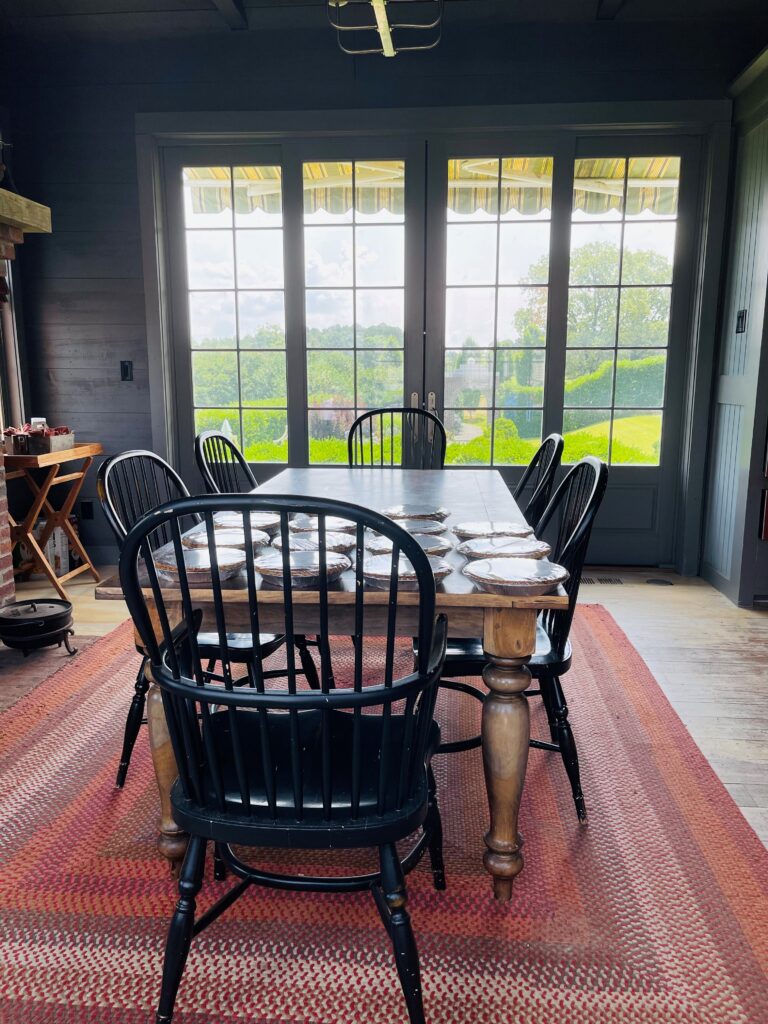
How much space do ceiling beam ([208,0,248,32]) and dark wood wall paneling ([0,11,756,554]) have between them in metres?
0.09

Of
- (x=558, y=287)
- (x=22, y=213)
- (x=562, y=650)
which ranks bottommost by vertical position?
(x=562, y=650)

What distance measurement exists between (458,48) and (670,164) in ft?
4.30

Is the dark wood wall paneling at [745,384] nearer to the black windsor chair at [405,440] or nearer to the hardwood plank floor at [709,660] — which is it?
the hardwood plank floor at [709,660]

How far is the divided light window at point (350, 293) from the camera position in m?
4.09

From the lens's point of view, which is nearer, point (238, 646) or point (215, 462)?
point (238, 646)

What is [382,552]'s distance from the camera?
1740mm

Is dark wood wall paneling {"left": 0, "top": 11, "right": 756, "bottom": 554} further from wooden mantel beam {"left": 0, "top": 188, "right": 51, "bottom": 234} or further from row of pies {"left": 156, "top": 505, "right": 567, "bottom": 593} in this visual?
row of pies {"left": 156, "top": 505, "right": 567, "bottom": 593}

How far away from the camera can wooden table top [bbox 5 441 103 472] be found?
11.5 feet

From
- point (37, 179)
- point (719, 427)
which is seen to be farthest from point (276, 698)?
point (37, 179)

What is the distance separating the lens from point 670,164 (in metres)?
→ 3.97

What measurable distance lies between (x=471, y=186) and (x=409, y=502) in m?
2.46

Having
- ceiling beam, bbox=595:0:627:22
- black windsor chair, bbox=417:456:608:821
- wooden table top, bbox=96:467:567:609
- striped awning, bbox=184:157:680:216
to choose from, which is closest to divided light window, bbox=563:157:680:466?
striped awning, bbox=184:157:680:216

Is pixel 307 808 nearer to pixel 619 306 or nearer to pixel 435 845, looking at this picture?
pixel 435 845

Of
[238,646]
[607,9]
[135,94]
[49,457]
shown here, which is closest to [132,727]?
[238,646]
